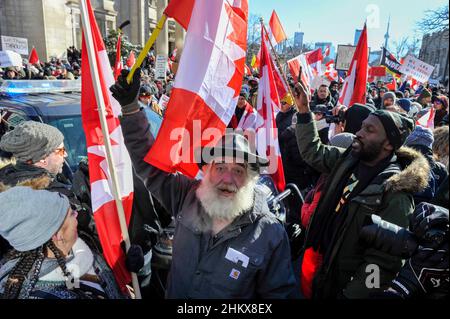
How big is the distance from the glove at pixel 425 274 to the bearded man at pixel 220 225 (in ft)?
1.93

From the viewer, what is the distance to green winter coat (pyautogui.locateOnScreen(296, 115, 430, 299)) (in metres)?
1.84

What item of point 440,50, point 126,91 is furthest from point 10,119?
point 440,50

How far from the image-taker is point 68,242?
161 centimetres

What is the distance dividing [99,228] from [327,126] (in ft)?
13.3

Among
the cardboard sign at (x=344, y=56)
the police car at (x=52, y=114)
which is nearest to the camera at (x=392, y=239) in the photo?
the police car at (x=52, y=114)

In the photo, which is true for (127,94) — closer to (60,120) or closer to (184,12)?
(184,12)

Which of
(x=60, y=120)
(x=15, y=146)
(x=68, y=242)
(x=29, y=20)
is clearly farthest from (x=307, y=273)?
(x=29, y=20)

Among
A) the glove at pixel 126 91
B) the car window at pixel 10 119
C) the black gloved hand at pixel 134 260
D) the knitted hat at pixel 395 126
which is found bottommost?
the black gloved hand at pixel 134 260

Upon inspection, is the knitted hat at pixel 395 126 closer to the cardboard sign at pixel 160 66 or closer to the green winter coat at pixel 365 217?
the green winter coat at pixel 365 217

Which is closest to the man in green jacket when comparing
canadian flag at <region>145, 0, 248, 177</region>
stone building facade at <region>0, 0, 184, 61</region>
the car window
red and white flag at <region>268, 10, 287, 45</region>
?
canadian flag at <region>145, 0, 248, 177</region>

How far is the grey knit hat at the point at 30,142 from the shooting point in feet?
7.51

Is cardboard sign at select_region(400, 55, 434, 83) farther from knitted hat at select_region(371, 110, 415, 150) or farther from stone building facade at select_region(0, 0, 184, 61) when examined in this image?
stone building facade at select_region(0, 0, 184, 61)

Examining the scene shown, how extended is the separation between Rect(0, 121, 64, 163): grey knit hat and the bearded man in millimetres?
808
